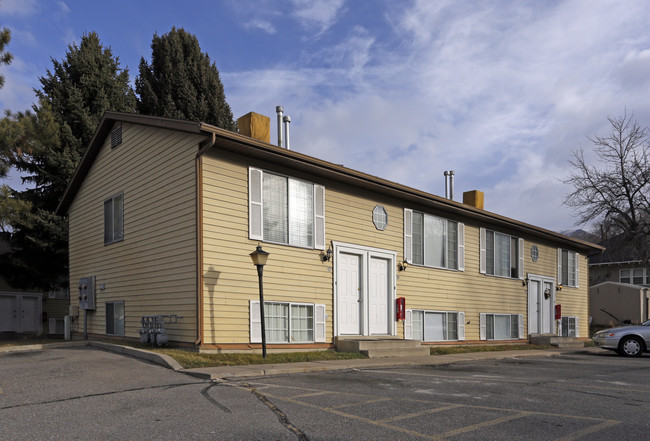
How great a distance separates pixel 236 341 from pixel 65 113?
18.4 metres

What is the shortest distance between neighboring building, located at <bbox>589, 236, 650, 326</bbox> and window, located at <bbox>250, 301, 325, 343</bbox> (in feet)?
76.5

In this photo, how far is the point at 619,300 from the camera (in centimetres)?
3656

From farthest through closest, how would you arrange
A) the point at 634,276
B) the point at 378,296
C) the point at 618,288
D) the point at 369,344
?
the point at 634,276 → the point at 618,288 → the point at 378,296 → the point at 369,344

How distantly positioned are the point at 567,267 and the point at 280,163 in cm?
1780

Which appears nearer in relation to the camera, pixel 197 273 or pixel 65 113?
pixel 197 273

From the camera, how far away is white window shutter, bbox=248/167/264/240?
1288 cm

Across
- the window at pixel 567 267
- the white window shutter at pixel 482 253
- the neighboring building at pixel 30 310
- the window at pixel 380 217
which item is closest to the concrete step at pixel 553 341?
the window at pixel 567 267

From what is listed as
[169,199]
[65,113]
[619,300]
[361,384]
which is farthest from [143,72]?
[619,300]

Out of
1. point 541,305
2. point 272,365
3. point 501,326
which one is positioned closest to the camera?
point 272,365

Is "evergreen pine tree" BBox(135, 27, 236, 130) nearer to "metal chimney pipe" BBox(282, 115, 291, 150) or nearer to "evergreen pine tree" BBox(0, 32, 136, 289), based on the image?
"evergreen pine tree" BBox(0, 32, 136, 289)

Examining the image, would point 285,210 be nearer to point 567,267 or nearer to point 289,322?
point 289,322

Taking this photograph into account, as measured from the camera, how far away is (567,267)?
85.0ft

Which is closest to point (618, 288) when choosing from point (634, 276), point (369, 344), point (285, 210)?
point (634, 276)

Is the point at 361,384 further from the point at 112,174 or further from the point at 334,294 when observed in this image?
the point at 112,174
